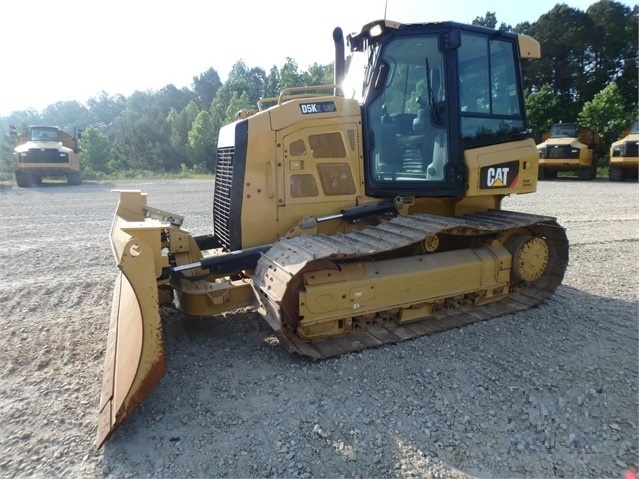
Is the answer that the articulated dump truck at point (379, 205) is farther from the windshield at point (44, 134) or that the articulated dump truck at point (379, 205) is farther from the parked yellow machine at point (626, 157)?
the windshield at point (44, 134)

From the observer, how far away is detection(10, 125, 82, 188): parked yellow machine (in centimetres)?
1911

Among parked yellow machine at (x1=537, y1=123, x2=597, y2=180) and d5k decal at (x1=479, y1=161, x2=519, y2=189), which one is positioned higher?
parked yellow machine at (x1=537, y1=123, x2=597, y2=180)

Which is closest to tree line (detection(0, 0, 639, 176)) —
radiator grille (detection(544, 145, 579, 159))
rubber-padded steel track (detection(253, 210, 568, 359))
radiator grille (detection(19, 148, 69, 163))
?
radiator grille (detection(544, 145, 579, 159))

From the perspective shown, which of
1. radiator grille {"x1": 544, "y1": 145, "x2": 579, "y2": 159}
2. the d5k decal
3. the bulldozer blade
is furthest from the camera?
radiator grille {"x1": 544, "y1": 145, "x2": 579, "y2": 159}

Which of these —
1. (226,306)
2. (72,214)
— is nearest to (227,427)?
(226,306)

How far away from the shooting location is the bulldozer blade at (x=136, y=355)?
109 inches

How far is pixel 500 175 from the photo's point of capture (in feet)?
15.0

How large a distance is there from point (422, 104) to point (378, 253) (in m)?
1.57

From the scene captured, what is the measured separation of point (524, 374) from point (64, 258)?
6577 mm

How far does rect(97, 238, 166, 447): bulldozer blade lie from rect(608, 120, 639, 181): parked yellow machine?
2158cm

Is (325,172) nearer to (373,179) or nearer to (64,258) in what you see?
(373,179)

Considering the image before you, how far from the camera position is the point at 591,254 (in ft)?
22.6

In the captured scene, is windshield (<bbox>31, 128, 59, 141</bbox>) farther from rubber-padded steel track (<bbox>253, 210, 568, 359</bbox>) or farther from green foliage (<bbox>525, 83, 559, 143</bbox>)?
green foliage (<bbox>525, 83, 559, 143</bbox>)

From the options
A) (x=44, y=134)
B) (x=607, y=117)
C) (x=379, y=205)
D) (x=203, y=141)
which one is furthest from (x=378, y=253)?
(x=203, y=141)
